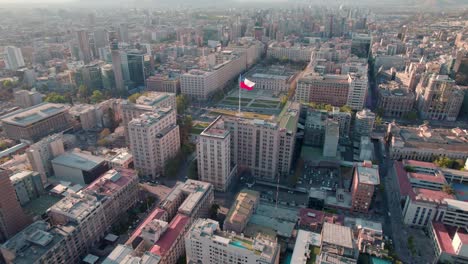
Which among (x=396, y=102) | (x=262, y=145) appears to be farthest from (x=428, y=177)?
(x=396, y=102)

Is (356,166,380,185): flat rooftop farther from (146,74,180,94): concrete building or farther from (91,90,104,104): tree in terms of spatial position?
(91,90,104,104): tree

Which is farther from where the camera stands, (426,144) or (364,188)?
(426,144)

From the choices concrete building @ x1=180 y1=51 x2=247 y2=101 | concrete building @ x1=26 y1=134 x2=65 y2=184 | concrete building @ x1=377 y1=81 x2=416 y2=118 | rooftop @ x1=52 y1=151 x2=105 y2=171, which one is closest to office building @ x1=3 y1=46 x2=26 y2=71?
concrete building @ x1=180 y1=51 x2=247 y2=101

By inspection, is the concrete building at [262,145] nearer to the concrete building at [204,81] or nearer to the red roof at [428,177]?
the red roof at [428,177]

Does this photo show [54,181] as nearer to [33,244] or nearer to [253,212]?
[33,244]

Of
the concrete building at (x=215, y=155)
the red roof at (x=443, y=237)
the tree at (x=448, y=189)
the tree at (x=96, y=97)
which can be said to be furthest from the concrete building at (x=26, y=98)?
the tree at (x=448, y=189)

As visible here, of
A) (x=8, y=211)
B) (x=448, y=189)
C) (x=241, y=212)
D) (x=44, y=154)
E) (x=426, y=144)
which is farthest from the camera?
(x=426, y=144)

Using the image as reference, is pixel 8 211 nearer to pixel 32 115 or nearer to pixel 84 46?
pixel 32 115

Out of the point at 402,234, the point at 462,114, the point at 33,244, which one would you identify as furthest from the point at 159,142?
the point at 462,114
